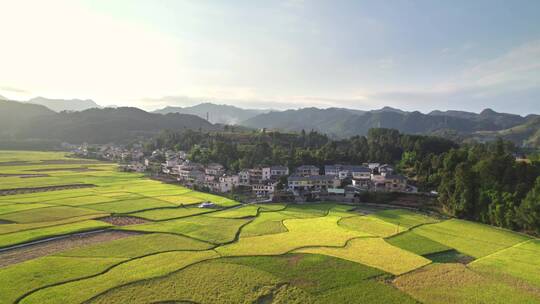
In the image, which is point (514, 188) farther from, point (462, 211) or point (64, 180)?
point (64, 180)

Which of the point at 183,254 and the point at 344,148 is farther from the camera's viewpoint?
the point at 344,148

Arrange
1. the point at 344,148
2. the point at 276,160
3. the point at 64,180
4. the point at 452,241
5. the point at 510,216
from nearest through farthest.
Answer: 1. the point at 452,241
2. the point at 510,216
3. the point at 64,180
4. the point at 276,160
5. the point at 344,148

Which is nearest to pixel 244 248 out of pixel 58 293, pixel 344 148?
pixel 58 293

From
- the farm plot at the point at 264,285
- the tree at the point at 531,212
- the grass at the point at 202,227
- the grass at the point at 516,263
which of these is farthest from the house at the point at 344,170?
the farm plot at the point at 264,285

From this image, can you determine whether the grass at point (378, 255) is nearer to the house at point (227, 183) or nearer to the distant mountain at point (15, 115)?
the house at point (227, 183)

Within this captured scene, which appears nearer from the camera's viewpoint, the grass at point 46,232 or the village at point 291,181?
the grass at point 46,232

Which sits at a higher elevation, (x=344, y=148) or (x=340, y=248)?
(x=344, y=148)
